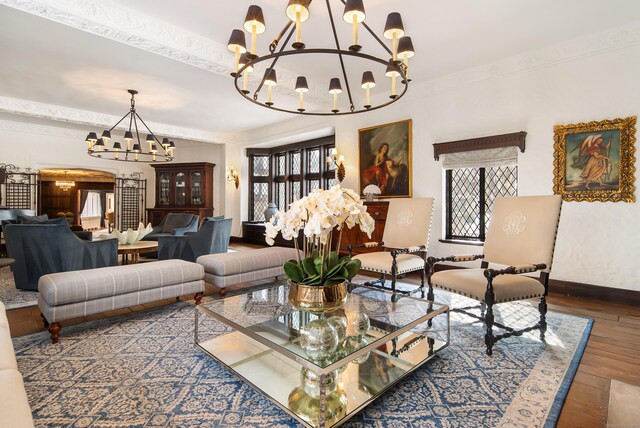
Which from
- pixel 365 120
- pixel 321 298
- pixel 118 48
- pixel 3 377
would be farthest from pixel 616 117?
pixel 118 48

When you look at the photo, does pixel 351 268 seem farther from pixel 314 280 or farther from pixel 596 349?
pixel 596 349

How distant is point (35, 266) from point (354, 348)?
4.09 m

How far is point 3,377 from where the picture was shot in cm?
107

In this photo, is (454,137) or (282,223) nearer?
(282,223)

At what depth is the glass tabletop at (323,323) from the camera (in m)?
1.57

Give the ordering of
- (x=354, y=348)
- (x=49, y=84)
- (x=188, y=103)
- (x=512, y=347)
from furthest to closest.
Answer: (x=188, y=103), (x=49, y=84), (x=512, y=347), (x=354, y=348)

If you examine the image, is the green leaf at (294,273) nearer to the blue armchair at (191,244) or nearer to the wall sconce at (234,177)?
the blue armchair at (191,244)

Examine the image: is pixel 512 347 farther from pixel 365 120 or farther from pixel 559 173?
pixel 365 120

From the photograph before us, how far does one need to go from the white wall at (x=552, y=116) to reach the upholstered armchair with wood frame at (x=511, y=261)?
60.8 inches

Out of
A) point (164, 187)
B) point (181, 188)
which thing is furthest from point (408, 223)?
point (164, 187)

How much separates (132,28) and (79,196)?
7708 mm

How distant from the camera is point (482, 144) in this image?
443 cm

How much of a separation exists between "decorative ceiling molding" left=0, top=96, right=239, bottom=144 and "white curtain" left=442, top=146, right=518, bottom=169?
6333 millimetres

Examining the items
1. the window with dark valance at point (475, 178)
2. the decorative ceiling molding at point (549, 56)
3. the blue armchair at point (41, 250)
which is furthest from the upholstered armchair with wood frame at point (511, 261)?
the blue armchair at point (41, 250)
